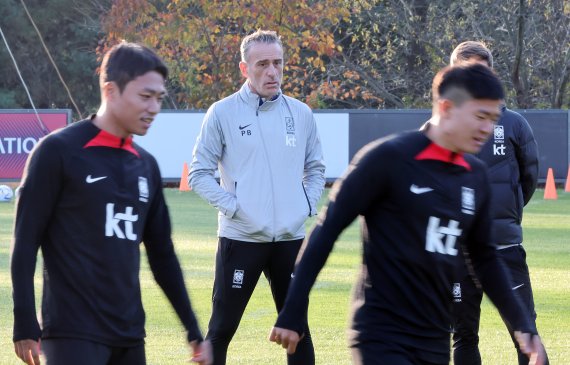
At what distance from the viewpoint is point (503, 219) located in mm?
7223

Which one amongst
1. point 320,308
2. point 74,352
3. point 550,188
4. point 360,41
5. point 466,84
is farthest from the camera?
point 360,41

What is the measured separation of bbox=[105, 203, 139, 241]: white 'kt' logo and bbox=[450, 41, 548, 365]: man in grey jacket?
9.29ft

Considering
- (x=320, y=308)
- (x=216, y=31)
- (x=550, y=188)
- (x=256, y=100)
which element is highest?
(x=256, y=100)

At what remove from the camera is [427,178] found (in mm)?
4805

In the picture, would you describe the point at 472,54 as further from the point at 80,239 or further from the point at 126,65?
the point at 80,239

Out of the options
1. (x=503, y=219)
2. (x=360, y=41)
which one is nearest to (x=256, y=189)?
(x=503, y=219)

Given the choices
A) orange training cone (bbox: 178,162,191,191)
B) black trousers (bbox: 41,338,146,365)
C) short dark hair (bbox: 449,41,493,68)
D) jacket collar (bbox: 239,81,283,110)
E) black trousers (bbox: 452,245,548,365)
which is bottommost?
orange training cone (bbox: 178,162,191,191)

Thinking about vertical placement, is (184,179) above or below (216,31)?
below

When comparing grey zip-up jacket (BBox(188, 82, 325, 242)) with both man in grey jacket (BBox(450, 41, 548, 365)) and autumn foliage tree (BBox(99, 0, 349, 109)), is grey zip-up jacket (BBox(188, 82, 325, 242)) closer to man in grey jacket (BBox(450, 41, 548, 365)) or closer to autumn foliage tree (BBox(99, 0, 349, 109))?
man in grey jacket (BBox(450, 41, 548, 365))

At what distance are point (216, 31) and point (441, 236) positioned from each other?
30.8m

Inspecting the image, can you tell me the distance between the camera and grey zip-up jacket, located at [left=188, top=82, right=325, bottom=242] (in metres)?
7.23

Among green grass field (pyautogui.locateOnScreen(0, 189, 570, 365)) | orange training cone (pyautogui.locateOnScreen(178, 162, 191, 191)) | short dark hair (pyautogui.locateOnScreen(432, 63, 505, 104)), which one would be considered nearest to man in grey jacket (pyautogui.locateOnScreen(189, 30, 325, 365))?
green grass field (pyautogui.locateOnScreen(0, 189, 570, 365))

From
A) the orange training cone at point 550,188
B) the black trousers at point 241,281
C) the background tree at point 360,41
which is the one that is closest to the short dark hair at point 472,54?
the black trousers at point 241,281

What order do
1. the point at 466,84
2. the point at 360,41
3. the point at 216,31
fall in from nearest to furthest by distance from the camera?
1. the point at 466,84
2. the point at 216,31
3. the point at 360,41
